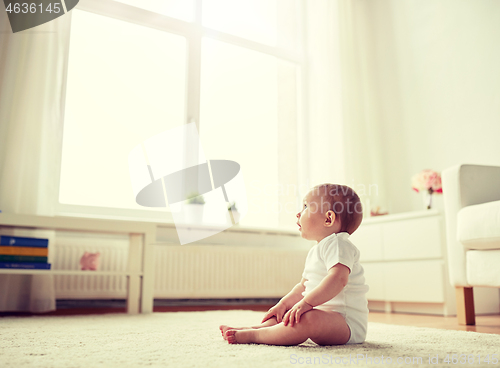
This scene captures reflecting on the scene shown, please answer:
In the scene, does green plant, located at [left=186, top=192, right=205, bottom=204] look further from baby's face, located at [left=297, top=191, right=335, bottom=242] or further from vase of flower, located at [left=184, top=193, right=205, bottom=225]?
baby's face, located at [left=297, top=191, right=335, bottom=242]

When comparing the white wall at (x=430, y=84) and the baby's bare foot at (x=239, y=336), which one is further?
the white wall at (x=430, y=84)

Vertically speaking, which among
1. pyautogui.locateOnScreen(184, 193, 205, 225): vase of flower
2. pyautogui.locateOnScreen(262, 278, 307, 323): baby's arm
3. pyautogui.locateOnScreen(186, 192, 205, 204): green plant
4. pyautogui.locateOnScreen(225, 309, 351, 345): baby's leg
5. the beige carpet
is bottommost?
the beige carpet

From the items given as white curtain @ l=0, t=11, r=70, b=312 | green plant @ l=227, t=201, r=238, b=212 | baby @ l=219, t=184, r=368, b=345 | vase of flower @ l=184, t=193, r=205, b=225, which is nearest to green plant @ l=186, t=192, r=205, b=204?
vase of flower @ l=184, t=193, r=205, b=225

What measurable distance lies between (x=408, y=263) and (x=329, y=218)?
1778 mm

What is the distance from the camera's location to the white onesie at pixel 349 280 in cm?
102

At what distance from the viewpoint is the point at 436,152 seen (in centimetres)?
340

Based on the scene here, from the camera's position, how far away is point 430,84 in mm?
3508

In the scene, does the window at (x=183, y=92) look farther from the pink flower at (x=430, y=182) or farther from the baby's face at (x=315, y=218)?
the baby's face at (x=315, y=218)

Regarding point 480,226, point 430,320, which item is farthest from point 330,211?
point 430,320

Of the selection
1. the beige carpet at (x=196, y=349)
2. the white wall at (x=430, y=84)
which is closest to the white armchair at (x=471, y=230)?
the beige carpet at (x=196, y=349)

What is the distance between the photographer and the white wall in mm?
3080

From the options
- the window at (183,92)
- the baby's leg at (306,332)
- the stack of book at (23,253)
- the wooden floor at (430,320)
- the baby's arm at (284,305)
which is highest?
the window at (183,92)

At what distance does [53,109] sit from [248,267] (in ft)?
5.79

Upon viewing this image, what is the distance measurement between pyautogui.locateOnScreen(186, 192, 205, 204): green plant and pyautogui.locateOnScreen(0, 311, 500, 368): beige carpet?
1.64 metres
